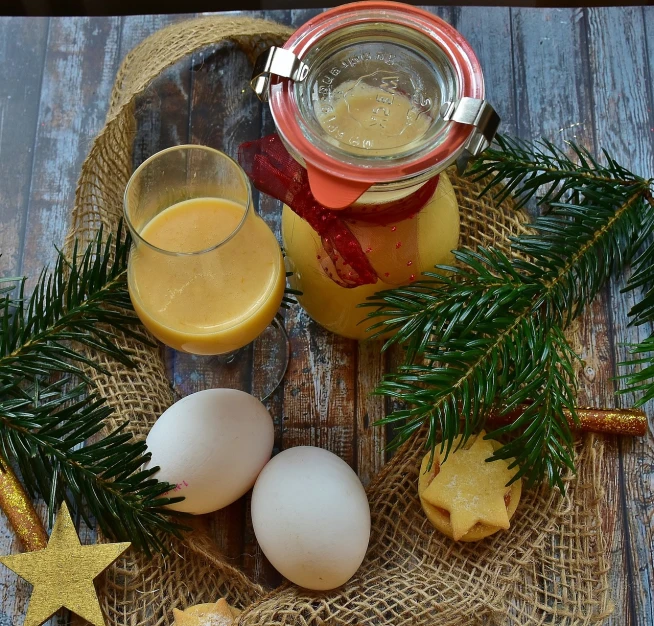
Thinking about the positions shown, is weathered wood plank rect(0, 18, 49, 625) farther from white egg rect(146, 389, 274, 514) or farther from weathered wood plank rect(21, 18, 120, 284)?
white egg rect(146, 389, 274, 514)

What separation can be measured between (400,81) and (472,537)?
484 mm

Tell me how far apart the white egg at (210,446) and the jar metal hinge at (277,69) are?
1.07ft

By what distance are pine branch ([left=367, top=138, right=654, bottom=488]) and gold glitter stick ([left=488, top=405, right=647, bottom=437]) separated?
0.07ft

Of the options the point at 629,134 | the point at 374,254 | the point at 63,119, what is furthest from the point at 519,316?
the point at 63,119

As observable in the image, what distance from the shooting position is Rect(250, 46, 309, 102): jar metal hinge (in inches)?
27.2

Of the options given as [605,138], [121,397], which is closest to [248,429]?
[121,397]

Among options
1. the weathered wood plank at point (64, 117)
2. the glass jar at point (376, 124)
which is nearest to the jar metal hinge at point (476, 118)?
the glass jar at point (376, 124)

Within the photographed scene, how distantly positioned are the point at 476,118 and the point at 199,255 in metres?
0.28

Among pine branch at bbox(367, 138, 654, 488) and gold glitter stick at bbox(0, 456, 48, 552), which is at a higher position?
pine branch at bbox(367, 138, 654, 488)

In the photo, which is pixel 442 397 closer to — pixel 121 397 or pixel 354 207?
pixel 354 207

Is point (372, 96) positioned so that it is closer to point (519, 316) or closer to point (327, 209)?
point (327, 209)

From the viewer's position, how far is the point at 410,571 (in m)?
0.84

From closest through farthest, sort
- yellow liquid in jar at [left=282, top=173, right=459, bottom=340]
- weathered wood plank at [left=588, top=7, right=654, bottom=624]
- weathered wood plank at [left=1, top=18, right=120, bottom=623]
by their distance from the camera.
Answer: yellow liquid in jar at [left=282, top=173, right=459, bottom=340], weathered wood plank at [left=588, top=7, right=654, bottom=624], weathered wood plank at [left=1, top=18, right=120, bottom=623]

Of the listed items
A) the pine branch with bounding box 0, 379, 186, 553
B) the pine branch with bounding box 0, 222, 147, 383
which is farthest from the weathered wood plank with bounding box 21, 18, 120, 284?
the pine branch with bounding box 0, 379, 186, 553
